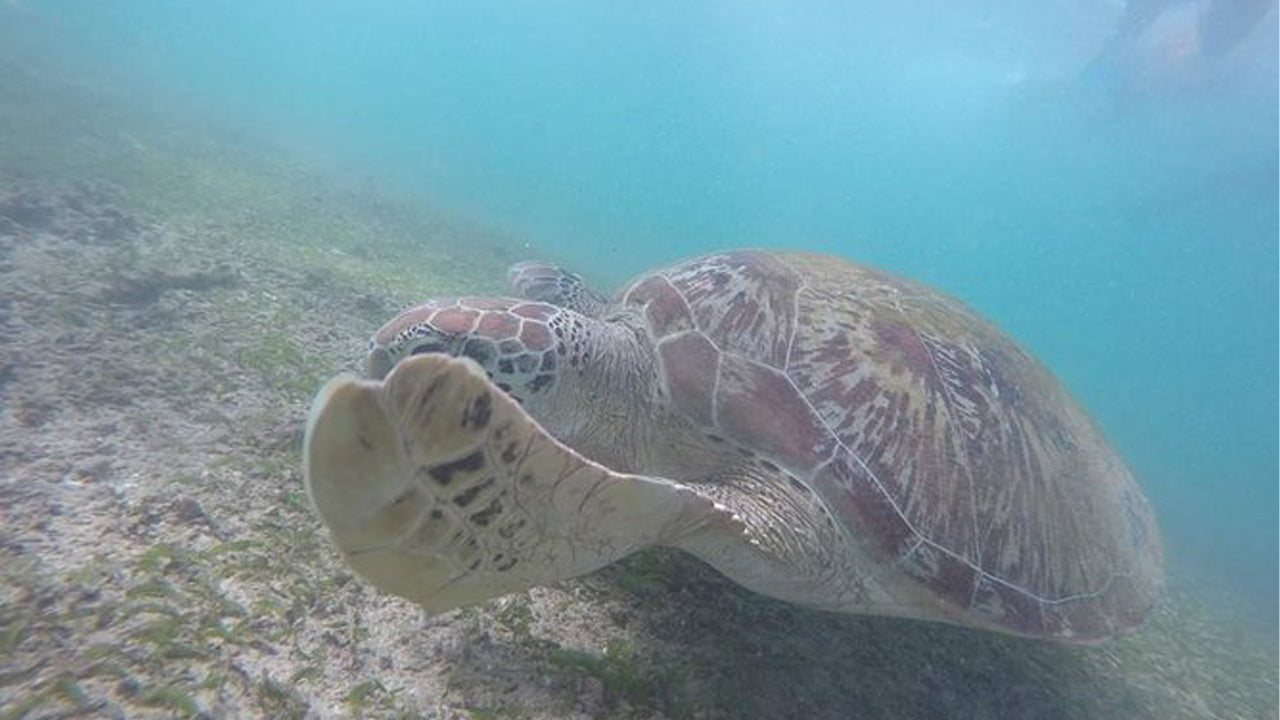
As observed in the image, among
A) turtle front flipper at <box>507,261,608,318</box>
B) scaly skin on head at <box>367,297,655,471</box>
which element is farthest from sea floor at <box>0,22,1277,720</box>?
turtle front flipper at <box>507,261,608,318</box>

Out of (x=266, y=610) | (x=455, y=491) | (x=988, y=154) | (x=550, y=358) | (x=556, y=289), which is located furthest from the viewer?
(x=988, y=154)

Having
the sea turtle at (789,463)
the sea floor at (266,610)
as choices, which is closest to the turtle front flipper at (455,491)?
the sea turtle at (789,463)

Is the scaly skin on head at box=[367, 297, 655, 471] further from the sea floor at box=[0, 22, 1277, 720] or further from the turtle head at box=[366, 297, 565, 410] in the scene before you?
Result: the sea floor at box=[0, 22, 1277, 720]

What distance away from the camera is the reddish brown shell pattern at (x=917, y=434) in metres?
2.07

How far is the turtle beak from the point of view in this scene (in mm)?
2197

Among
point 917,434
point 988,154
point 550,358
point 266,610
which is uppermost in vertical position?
point 988,154

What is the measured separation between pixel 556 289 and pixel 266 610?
226 centimetres

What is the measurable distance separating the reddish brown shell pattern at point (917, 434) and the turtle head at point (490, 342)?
460 millimetres

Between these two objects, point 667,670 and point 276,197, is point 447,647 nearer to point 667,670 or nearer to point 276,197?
point 667,670

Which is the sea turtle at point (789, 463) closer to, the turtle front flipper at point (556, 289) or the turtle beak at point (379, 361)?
the turtle beak at point (379, 361)

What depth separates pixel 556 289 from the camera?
Result: 3598 mm

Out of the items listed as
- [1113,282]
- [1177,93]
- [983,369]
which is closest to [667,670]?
[983,369]

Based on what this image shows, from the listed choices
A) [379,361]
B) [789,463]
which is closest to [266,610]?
[379,361]

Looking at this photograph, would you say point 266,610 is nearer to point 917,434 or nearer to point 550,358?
point 550,358
